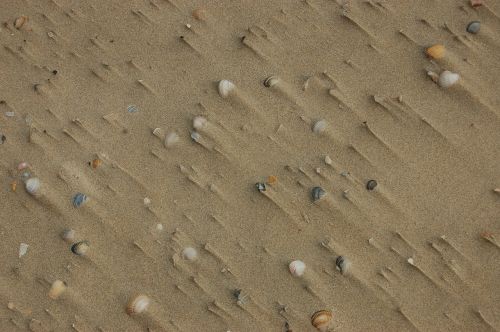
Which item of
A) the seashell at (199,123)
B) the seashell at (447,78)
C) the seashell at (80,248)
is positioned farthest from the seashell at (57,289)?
the seashell at (447,78)

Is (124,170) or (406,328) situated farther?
(124,170)

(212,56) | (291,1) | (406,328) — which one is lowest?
(406,328)

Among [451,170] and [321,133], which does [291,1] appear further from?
[451,170]

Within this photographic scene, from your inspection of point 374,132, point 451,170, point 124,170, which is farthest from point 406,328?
point 124,170

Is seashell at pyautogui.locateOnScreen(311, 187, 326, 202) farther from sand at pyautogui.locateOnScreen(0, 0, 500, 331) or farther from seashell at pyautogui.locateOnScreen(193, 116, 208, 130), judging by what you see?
seashell at pyautogui.locateOnScreen(193, 116, 208, 130)

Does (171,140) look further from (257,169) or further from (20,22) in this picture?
(20,22)

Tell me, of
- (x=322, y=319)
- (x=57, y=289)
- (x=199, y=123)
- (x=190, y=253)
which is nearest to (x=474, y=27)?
(x=199, y=123)
